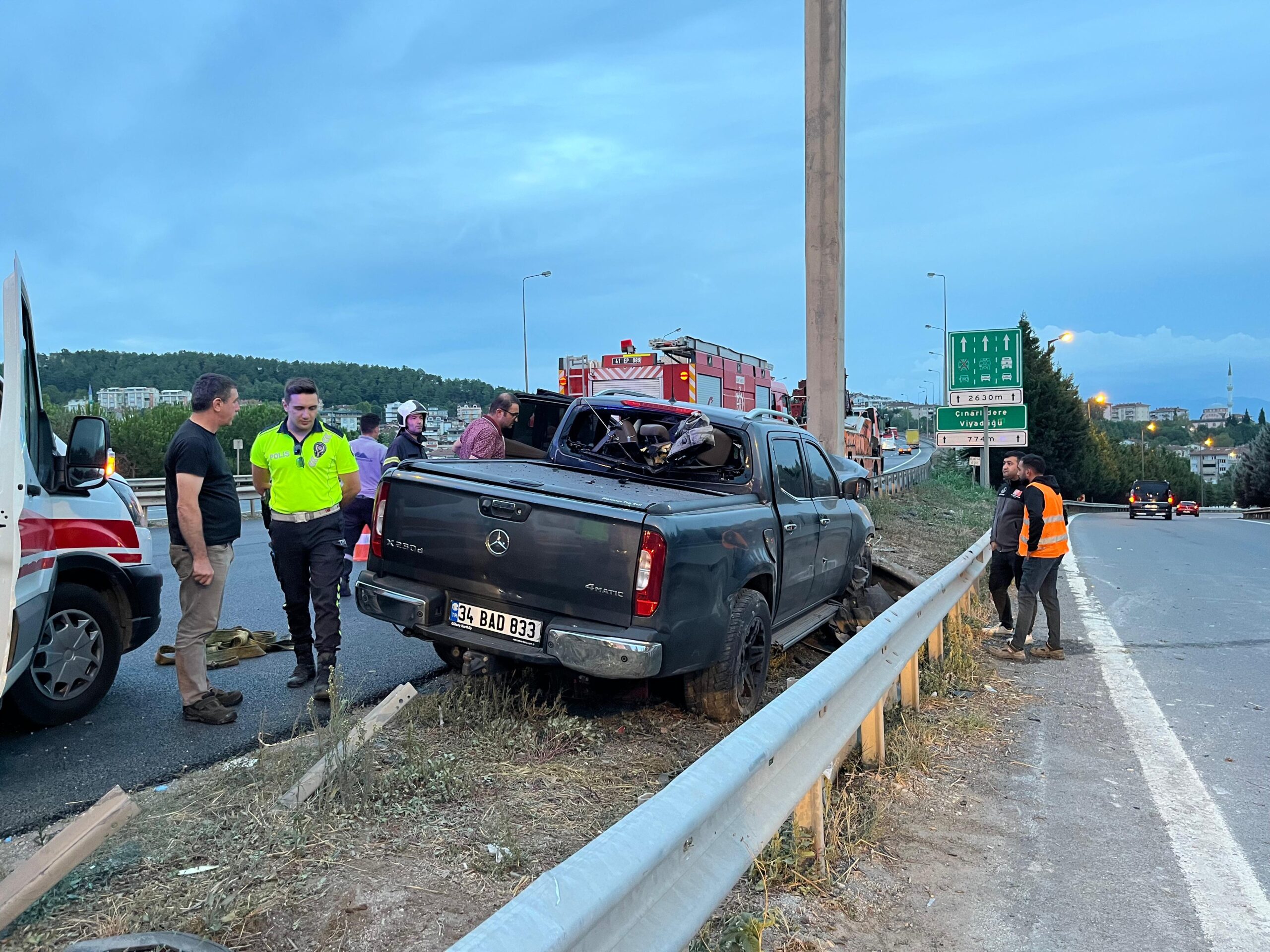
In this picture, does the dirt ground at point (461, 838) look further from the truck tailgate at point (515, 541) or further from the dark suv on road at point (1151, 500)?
the dark suv on road at point (1151, 500)

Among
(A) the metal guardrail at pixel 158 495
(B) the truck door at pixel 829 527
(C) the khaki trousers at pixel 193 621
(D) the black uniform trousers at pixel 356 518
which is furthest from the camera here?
(A) the metal guardrail at pixel 158 495

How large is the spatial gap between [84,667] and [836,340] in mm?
9178

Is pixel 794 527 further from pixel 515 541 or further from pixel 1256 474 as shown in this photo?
pixel 1256 474

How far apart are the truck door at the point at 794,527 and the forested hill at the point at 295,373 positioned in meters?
36.3

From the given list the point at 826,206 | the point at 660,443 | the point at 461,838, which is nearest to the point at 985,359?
the point at 826,206

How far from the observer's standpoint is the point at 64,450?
16.6ft

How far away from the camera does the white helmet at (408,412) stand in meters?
9.91

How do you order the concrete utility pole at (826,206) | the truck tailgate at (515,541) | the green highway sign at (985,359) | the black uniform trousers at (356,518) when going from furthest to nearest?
the green highway sign at (985,359) < the concrete utility pole at (826,206) < the black uniform trousers at (356,518) < the truck tailgate at (515,541)

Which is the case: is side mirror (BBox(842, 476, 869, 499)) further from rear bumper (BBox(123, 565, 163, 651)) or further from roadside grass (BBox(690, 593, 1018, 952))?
rear bumper (BBox(123, 565, 163, 651))

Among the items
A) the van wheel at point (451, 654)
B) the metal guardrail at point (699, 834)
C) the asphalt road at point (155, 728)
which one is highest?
the metal guardrail at point (699, 834)

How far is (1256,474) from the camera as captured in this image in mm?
70250

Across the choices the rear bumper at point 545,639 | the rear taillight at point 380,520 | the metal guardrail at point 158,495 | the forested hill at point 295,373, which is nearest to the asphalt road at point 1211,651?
the rear bumper at point 545,639

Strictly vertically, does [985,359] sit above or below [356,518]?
above

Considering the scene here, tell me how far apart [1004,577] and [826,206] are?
5.21 m
